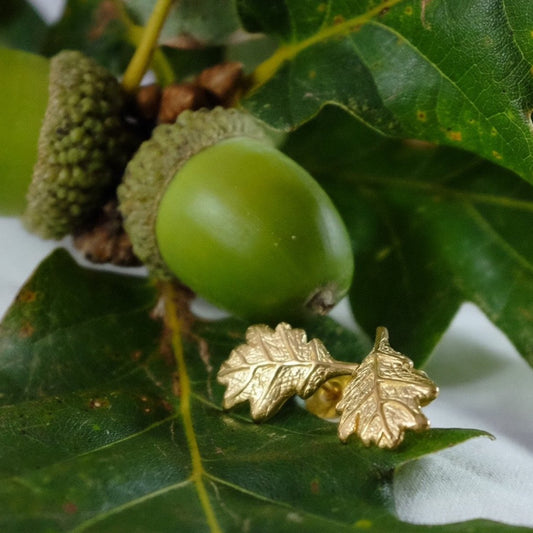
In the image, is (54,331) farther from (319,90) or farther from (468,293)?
(468,293)

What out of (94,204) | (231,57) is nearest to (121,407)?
(94,204)

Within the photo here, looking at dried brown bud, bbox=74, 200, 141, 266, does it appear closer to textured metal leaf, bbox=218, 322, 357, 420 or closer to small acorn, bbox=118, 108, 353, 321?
small acorn, bbox=118, 108, 353, 321

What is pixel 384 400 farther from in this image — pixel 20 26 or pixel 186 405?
pixel 20 26

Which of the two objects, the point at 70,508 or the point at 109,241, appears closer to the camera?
the point at 70,508

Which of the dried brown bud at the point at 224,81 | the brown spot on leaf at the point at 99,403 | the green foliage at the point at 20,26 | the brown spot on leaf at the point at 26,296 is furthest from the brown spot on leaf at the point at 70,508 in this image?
the green foliage at the point at 20,26

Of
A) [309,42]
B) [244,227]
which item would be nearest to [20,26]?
[309,42]

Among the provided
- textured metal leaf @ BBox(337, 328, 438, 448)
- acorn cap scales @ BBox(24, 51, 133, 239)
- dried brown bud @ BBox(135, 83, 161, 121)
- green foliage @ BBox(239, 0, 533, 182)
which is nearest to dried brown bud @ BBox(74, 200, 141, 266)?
acorn cap scales @ BBox(24, 51, 133, 239)
